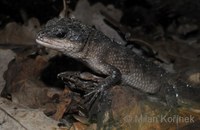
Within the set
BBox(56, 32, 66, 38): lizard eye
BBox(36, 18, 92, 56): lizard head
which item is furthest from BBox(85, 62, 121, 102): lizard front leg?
BBox(56, 32, 66, 38): lizard eye

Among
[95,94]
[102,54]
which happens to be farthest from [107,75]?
[95,94]

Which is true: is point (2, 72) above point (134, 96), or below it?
below

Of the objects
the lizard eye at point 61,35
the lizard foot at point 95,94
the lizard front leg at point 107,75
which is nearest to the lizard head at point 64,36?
the lizard eye at point 61,35

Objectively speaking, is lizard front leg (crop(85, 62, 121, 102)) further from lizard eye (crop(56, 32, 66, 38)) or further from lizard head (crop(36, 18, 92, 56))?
lizard eye (crop(56, 32, 66, 38))

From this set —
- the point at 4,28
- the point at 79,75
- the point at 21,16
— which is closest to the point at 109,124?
the point at 79,75

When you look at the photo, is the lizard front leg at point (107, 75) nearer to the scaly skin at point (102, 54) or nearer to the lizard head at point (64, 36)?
the scaly skin at point (102, 54)

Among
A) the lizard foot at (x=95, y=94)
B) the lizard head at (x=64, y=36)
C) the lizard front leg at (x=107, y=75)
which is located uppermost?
the lizard head at (x=64, y=36)

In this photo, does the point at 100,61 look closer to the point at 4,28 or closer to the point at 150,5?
the point at 4,28
